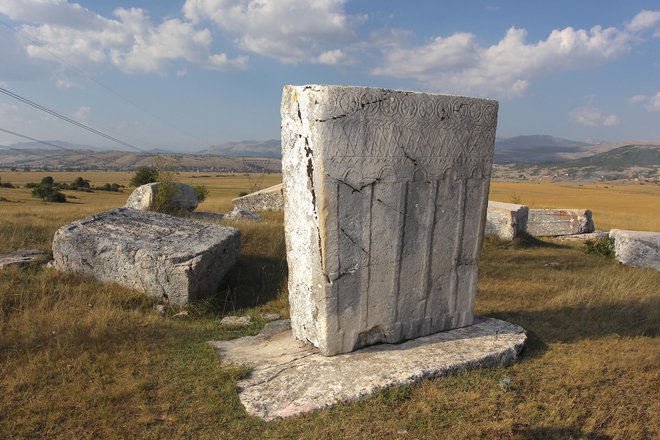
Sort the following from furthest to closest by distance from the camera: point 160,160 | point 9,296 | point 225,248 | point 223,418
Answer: point 160,160, point 225,248, point 9,296, point 223,418

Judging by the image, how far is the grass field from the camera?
3197mm

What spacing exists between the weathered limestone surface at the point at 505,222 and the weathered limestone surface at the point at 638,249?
205cm

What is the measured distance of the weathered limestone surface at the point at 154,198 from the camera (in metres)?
10.7

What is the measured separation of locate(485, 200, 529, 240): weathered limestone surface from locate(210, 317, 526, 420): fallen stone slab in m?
6.40

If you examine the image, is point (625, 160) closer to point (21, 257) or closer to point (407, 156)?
point (407, 156)

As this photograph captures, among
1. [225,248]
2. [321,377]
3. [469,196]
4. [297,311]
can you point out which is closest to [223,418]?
[321,377]

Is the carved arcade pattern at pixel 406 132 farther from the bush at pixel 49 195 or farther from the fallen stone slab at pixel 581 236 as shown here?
the bush at pixel 49 195

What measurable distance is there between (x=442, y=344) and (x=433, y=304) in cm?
40

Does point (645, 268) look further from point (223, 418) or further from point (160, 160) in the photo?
point (160, 160)

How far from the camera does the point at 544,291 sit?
679cm

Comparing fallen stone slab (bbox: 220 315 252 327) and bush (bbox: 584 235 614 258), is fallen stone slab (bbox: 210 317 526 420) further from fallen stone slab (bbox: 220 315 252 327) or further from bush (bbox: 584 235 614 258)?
bush (bbox: 584 235 614 258)

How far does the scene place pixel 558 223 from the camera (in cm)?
1353

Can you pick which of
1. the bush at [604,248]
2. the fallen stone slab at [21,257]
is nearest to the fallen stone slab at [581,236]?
the bush at [604,248]

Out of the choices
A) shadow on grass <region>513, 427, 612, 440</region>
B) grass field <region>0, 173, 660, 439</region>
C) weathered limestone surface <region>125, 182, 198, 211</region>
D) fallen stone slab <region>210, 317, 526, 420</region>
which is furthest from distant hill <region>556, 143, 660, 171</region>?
shadow on grass <region>513, 427, 612, 440</region>
